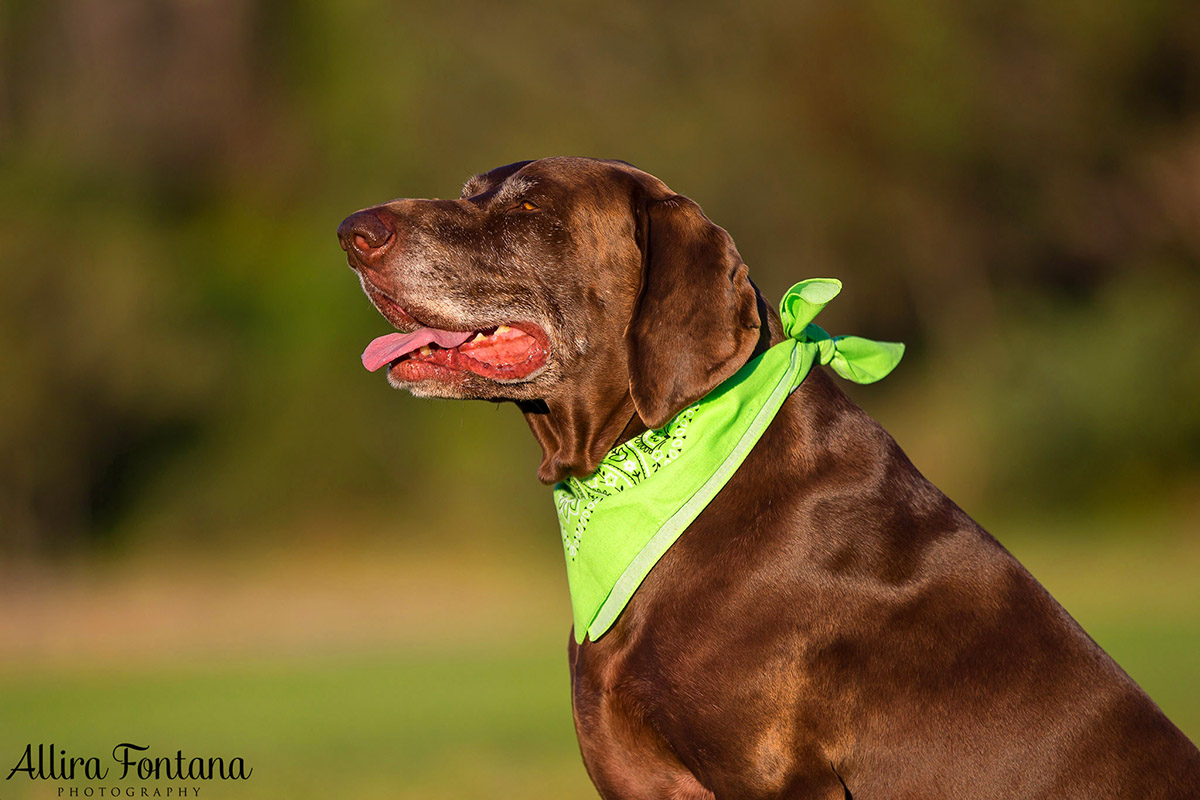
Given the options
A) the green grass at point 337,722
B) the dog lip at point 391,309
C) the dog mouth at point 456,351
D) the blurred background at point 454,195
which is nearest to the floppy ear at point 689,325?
the dog mouth at point 456,351

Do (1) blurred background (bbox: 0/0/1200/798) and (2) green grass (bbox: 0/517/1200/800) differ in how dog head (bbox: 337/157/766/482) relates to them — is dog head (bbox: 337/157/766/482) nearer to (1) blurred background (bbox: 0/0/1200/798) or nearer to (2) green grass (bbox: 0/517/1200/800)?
(2) green grass (bbox: 0/517/1200/800)

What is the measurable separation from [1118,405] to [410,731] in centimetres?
1489

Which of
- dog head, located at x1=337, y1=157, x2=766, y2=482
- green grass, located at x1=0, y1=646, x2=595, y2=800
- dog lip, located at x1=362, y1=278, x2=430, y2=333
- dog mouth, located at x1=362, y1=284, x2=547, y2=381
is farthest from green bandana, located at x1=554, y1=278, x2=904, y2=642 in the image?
green grass, located at x1=0, y1=646, x2=595, y2=800

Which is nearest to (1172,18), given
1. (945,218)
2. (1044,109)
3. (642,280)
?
(1044,109)

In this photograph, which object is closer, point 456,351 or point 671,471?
point 671,471

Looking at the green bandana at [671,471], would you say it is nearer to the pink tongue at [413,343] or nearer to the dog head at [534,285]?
the dog head at [534,285]

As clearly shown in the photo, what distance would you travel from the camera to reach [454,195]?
20781 millimetres

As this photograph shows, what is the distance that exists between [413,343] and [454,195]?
17.3 m

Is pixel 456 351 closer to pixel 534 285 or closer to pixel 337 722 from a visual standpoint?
pixel 534 285

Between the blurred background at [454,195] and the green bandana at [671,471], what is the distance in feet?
41.6

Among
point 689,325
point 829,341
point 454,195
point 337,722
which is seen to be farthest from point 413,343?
point 454,195

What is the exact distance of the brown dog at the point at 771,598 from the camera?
3.15 metres

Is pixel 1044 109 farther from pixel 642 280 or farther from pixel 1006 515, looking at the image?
pixel 642 280

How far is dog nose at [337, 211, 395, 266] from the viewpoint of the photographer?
3.71m
